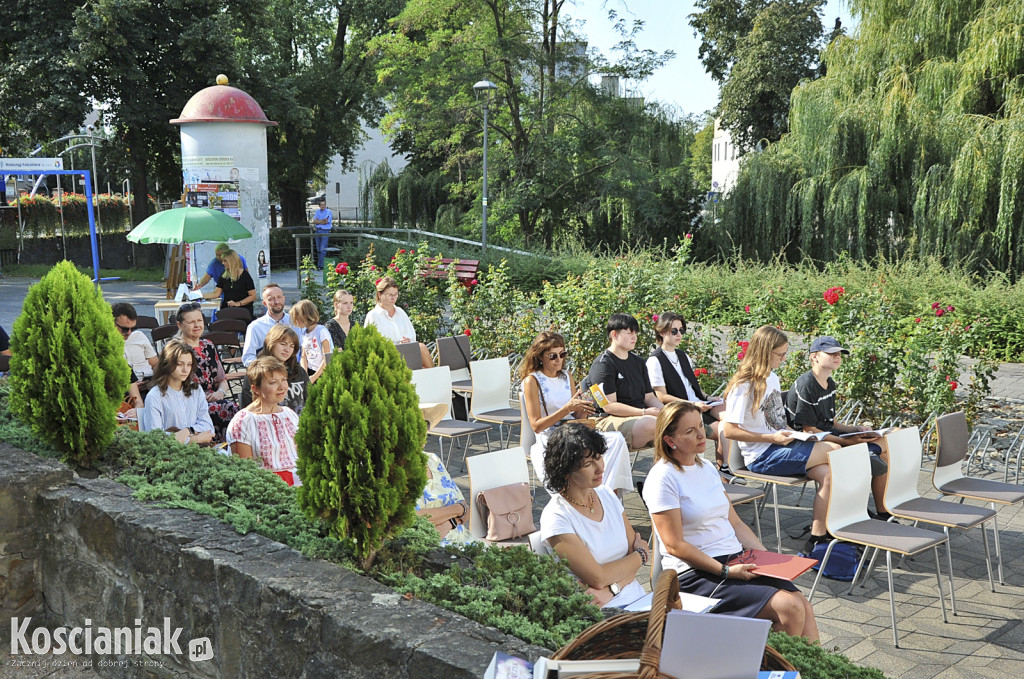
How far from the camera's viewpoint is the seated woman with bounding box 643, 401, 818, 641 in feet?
13.6

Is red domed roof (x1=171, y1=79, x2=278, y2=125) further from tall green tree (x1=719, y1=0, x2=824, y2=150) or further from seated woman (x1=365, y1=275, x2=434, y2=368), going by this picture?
tall green tree (x1=719, y1=0, x2=824, y2=150)

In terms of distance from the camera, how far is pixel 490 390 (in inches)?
328

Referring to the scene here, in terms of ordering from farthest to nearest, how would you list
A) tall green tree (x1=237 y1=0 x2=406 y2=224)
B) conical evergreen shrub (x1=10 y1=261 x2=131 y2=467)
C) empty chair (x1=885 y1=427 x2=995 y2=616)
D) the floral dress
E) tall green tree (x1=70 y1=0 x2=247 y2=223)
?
tall green tree (x1=237 y1=0 x2=406 y2=224), tall green tree (x1=70 y1=0 x2=247 y2=223), the floral dress, empty chair (x1=885 y1=427 x2=995 y2=616), conical evergreen shrub (x1=10 y1=261 x2=131 y2=467)

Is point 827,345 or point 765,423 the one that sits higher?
point 827,345

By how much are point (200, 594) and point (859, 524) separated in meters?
3.73

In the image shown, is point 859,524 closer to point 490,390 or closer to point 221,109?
point 490,390

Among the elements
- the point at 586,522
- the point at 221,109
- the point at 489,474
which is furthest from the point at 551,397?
the point at 221,109

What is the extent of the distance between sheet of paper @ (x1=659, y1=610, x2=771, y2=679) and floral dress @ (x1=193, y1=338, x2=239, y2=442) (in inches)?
230

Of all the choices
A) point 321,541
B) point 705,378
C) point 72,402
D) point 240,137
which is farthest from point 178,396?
point 240,137

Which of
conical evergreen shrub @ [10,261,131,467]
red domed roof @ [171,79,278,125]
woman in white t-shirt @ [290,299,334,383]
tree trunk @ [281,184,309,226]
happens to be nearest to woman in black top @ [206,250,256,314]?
red domed roof @ [171,79,278,125]

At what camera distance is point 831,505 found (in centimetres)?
517

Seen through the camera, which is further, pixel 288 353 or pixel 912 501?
pixel 288 353

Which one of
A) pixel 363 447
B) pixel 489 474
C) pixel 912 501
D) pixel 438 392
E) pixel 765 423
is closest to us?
pixel 363 447

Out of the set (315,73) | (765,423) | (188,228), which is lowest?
(765,423)
